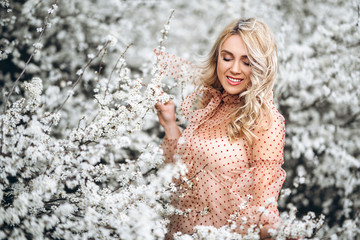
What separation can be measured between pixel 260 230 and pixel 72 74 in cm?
303

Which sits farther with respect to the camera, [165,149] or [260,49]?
[165,149]

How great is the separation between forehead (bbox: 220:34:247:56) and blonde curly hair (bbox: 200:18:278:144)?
0.08 feet

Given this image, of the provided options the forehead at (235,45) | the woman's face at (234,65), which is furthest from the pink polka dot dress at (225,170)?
the forehead at (235,45)

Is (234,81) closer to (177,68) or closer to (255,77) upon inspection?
(255,77)

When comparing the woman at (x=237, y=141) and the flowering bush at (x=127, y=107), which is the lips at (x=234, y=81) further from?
the flowering bush at (x=127, y=107)

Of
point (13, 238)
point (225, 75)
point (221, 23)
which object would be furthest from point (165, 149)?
point (221, 23)

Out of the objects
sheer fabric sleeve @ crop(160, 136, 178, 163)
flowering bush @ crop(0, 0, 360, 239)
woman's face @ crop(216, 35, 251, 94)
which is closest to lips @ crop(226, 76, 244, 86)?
woman's face @ crop(216, 35, 251, 94)

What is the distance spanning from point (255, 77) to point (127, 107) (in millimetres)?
830

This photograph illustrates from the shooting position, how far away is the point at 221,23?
5.41 metres

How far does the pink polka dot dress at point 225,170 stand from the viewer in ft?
6.07

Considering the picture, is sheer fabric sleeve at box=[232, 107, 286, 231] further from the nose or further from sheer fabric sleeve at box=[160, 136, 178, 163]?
sheer fabric sleeve at box=[160, 136, 178, 163]

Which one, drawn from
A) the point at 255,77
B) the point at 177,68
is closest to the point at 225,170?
the point at 255,77

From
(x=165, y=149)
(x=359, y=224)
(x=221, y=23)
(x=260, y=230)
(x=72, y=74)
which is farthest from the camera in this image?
(x=221, y=23)

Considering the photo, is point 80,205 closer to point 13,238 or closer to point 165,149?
point 13,238
